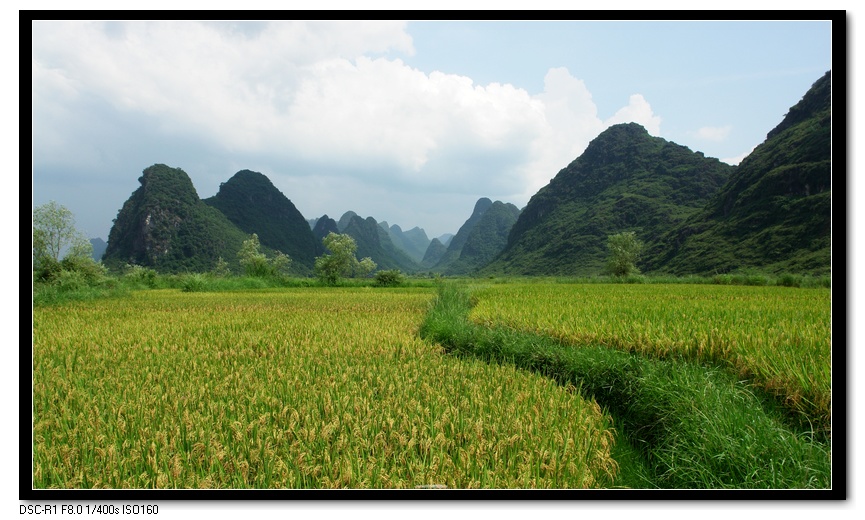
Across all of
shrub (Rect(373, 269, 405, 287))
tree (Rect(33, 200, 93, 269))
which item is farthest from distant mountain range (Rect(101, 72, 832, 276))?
shrub (Rect(373, 269, 405, 287))

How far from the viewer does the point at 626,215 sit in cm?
7219

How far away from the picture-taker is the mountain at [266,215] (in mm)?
96925

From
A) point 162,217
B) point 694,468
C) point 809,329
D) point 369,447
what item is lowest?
point 694,468

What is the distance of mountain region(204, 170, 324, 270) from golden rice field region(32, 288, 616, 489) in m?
90.6

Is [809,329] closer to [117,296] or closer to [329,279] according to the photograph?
[117,296]

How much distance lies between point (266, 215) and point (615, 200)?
8768 centimetres

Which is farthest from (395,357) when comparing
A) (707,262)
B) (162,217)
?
(707,262)

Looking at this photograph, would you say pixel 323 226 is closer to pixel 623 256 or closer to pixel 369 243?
pixel 369 243

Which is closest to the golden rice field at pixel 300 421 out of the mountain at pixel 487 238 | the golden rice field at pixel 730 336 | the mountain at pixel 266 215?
the golden rice field at pixel 730 336

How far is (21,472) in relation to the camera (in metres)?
2.34

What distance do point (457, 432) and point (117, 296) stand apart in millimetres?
14056

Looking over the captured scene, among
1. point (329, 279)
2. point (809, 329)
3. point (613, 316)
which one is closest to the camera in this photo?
point (809, 329)

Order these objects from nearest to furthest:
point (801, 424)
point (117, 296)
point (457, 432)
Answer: point (457, 432) < point (801, 424) < point (117, 296)

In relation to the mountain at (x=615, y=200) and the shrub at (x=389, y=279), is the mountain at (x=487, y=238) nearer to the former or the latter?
the mountain at (x=615, y=200)
